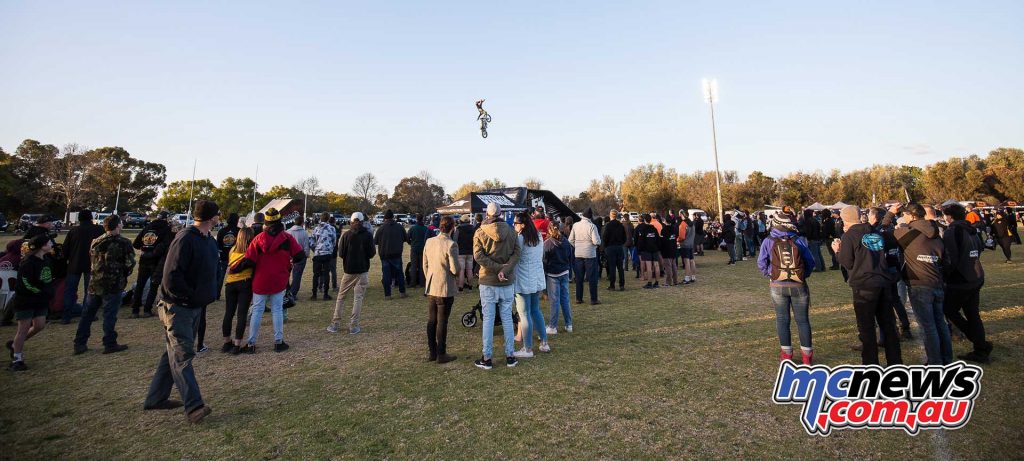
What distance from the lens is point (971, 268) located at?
475cm

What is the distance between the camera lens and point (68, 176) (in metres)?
41.8

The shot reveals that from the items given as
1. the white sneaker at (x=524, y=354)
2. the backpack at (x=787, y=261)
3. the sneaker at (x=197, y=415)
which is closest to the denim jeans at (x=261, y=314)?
the sneaker at (x=197, y=415)

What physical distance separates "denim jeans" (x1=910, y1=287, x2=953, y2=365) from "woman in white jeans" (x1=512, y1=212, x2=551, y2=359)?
392 cm

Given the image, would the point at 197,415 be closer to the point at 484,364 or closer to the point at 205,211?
the point at 205,211

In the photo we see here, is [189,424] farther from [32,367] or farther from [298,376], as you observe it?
[32,367]

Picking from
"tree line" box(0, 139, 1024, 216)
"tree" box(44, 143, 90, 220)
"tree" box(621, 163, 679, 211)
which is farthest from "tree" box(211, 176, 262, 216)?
"tree" box(621, 163, 679, 211)

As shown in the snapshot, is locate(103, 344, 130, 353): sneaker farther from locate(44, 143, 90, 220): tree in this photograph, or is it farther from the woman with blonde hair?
locate(44, 143, 90, 220): tree

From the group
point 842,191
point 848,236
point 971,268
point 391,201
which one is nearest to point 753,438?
point 848,236

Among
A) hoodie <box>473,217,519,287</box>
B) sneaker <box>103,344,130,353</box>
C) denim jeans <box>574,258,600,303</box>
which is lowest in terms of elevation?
sneaker <box>103,344,130,353</box>

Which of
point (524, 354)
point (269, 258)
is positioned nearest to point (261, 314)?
point (269, 258)

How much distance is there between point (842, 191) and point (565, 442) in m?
68.2

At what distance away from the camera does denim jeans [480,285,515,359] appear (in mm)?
4774

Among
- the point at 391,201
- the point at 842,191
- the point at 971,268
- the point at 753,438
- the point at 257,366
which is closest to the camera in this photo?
the point at 753,438

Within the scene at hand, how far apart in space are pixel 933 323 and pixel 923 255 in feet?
2.28
